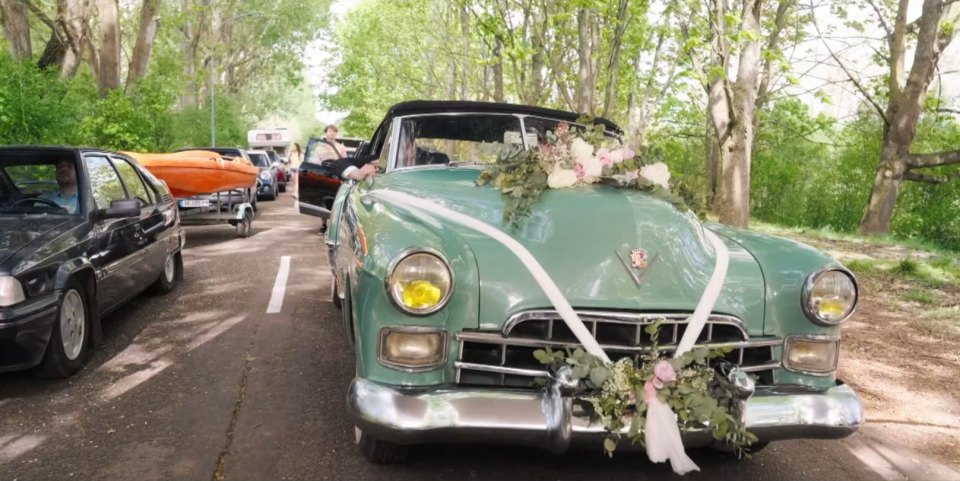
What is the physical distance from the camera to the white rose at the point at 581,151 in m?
3.68

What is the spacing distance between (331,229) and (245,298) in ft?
6.23

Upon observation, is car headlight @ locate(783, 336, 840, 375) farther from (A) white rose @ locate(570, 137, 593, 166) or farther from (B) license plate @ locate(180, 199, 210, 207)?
(B) license plate @ locate(180, 199, 210, 207)

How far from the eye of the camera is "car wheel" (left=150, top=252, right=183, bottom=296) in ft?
23.4

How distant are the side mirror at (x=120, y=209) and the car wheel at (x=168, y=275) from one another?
168 cm

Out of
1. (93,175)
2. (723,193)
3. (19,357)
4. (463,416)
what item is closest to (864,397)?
(463,416)

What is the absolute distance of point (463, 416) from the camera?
2756 mm

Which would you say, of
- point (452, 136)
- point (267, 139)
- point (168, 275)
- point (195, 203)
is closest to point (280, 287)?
point (168, 275)

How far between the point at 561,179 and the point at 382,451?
1.55 metres

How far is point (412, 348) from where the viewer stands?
2941 millimetres

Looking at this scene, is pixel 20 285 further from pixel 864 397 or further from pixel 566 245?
pixel 864 397

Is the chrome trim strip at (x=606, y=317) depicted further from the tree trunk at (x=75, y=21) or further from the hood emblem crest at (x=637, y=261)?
the tree trunk at (x=75, y=21)

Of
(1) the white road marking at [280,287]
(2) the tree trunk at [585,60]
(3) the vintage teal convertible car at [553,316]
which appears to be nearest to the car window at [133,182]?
(1) the white road marking at [280,287]

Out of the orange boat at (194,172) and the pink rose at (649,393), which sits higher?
the orange boat at (194,172)

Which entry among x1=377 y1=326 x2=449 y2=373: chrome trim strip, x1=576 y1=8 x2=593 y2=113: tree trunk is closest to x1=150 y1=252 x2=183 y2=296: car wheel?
x1=377 y1=326 x2=449 y2=373: chrome trim strip
